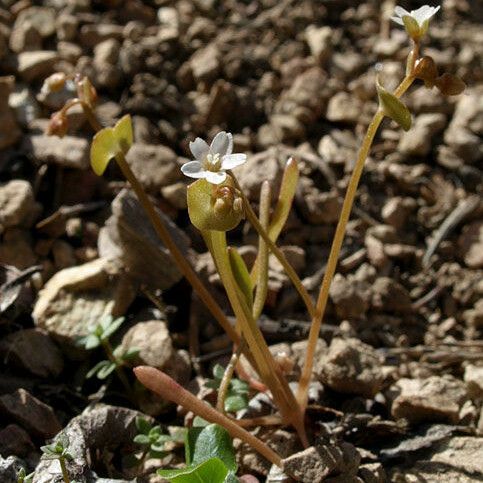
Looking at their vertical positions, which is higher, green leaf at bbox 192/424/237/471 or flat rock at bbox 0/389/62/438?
green leaf at bbox 192/424/237/471

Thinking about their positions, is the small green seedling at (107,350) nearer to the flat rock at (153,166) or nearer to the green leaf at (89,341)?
the green leaf at (89,341)

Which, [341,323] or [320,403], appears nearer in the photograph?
[320,403]

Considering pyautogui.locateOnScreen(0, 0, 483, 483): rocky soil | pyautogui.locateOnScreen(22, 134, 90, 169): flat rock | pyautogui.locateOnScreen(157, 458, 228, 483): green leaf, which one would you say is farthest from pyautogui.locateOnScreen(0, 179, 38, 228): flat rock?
pyautogui.locateOnScreen(157, 458, 228, 483): green leaf

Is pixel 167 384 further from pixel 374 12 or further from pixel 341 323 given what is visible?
pixel 374 12

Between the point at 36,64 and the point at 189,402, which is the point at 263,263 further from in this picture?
the point at 36,64

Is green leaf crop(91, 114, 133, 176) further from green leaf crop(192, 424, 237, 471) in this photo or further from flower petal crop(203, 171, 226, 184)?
green leaf crop(192, 424, 237, 471)

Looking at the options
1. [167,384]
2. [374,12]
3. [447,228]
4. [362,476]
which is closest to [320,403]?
[362,476]
